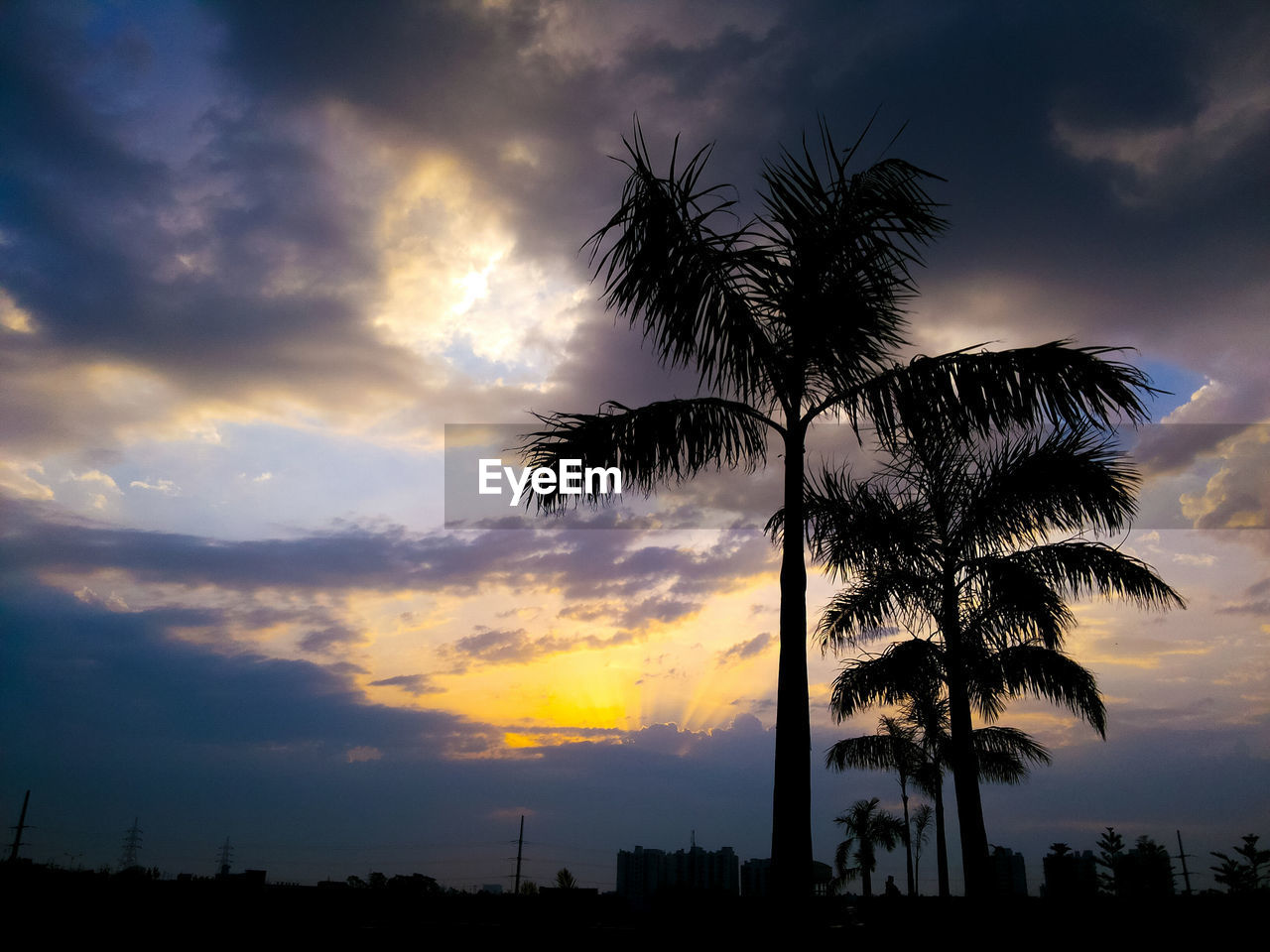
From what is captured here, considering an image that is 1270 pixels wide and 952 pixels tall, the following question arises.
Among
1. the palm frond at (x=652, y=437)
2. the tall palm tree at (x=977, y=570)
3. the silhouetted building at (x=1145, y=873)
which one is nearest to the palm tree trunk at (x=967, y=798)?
the tall palm tree at (x=977, y=570)

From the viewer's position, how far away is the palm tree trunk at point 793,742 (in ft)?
20.0

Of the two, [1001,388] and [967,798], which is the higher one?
[1001,388]

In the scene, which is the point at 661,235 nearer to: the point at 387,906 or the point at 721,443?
the point at 721,443

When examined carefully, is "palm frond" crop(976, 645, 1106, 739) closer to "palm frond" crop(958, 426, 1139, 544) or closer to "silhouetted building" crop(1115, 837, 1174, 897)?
"palm frond" crop(958, 426, 1139, 544)

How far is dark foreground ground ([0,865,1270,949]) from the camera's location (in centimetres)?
569

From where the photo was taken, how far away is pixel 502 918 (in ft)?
25.8

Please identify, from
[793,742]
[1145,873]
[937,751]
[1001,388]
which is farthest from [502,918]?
[1145,873]

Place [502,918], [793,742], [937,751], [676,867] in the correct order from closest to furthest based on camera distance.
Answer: [793,742] → [502,918] → [937,751] → [676,867]

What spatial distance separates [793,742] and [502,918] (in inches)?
145

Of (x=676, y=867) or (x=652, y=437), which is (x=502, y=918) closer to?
(x=652, y=437)

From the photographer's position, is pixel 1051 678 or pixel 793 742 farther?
pixel 1051 678

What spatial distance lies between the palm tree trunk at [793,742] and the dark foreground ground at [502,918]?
25 centimetres

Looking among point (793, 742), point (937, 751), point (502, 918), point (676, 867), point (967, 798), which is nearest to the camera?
point (793, 742)

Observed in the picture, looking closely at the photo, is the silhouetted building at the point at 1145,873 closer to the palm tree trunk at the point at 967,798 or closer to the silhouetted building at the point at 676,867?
the palm tree trunk at the point at 967,798
